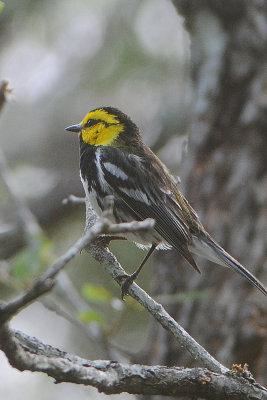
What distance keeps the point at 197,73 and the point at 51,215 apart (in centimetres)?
230

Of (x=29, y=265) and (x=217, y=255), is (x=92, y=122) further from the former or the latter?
(x=217, y=255)

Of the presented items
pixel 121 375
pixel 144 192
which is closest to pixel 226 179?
pixel 144 192

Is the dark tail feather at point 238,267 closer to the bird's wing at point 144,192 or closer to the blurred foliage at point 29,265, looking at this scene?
the bird's wing at point 144,192

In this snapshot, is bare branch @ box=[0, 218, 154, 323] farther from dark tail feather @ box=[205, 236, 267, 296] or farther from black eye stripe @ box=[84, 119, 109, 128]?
black eye stripe @ box=[84, 119, 109, 128]

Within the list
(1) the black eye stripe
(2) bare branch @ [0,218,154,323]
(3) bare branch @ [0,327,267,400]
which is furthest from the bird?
(2) bare branch @ [0,218,154,323]

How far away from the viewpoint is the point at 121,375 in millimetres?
2371

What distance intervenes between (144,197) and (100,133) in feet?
2.45

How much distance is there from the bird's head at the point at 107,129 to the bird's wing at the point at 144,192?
0.82 ft

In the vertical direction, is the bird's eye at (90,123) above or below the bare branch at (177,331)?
above

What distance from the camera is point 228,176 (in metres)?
4.99

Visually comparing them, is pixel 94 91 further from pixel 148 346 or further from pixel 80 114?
pixel 148 346

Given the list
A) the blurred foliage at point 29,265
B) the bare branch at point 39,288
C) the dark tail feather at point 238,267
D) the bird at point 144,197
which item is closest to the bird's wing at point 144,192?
the bird at point 144,197

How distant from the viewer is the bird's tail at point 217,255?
4.23m

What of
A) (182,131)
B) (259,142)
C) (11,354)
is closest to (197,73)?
(259,142)
